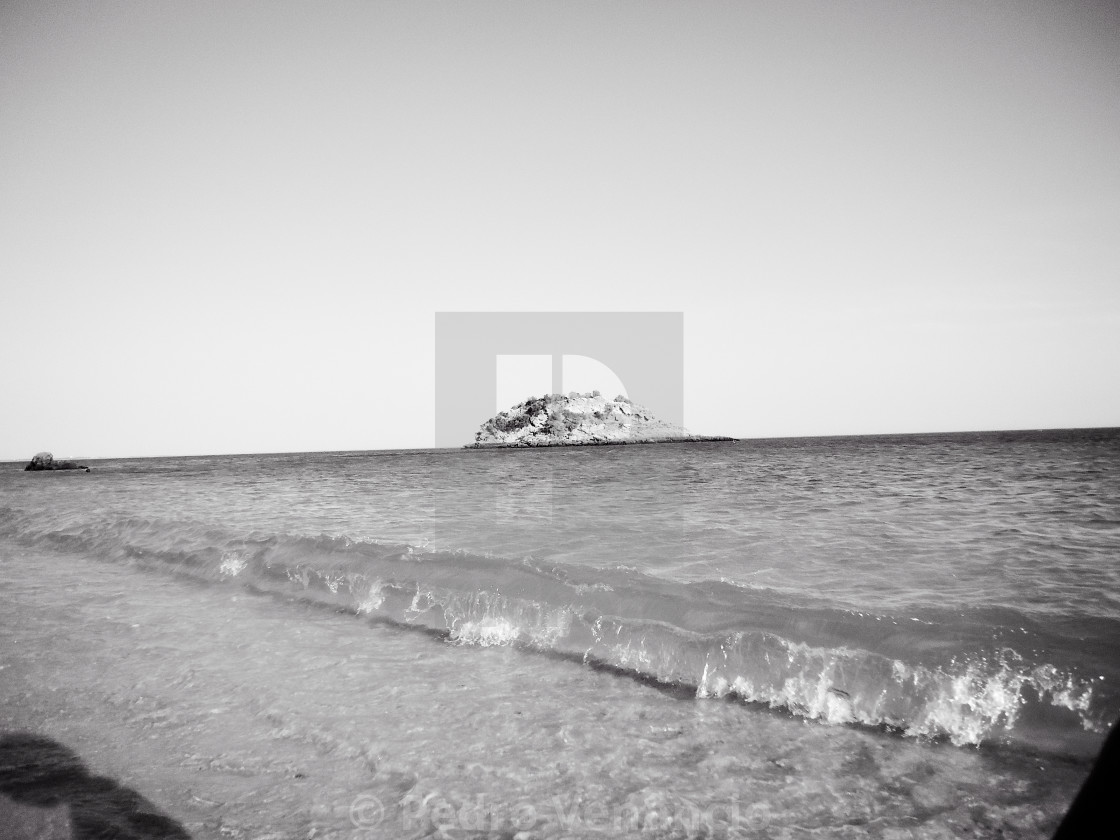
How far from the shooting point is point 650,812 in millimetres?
3475

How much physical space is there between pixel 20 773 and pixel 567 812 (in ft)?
11.5

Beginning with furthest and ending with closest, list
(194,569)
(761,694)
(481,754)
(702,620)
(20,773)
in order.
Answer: (194,569), (702,620), (761,694), (481,754), (20,773)

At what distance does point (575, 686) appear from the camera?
523 centimetres

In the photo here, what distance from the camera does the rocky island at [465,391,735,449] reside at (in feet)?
510

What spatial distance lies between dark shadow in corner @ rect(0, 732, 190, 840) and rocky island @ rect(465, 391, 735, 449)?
5751 inches

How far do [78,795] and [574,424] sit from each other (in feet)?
498

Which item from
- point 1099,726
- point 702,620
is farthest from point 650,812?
point 1099,726

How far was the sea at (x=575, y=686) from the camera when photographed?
3516mm

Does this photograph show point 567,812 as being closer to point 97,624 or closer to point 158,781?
point 158,781

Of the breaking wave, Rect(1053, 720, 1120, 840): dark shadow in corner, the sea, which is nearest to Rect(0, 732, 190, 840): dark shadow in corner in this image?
the sea

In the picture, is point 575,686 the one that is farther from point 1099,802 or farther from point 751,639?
point 1099,802

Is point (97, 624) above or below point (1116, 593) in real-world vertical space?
below

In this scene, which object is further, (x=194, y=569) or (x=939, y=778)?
(x=194, y=569)

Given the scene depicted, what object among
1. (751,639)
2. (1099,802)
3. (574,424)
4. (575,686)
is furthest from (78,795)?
(574,424)
